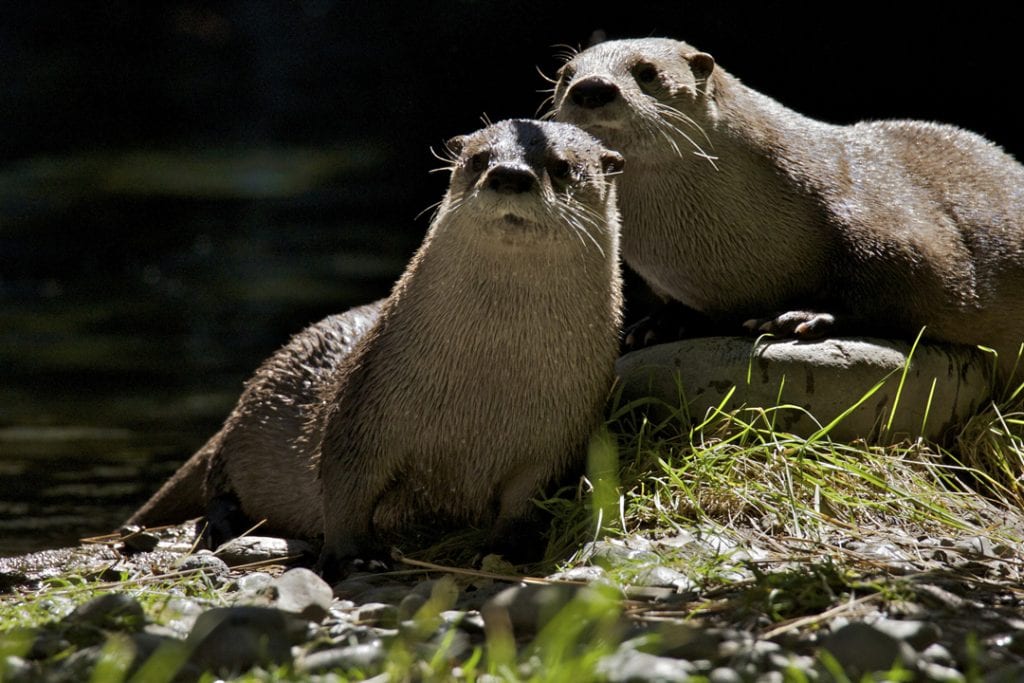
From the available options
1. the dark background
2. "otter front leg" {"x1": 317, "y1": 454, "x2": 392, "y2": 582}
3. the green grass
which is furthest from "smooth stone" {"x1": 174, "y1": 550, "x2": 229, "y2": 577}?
the dark background

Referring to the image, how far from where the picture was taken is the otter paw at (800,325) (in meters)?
3.47

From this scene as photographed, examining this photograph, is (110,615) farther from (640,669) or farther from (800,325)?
(800,325)

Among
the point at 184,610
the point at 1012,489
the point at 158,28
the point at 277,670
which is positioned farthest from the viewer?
the point at 158,28

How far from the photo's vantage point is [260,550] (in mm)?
3393

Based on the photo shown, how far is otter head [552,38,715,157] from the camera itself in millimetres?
3469

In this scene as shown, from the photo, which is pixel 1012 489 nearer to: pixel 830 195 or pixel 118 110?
pixel 830 195

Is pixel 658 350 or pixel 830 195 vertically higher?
pixel 830 195

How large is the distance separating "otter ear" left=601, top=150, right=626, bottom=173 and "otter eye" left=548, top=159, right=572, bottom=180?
20 cm

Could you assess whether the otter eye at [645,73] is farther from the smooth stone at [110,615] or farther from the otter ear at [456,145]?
the smooth stone at [110,615]

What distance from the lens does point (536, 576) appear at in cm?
289

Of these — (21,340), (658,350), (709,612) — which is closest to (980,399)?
(658,350)

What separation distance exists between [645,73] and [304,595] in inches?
74.3

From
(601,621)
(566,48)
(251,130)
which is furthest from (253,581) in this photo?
(251,130)

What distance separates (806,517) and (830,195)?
116 cm
